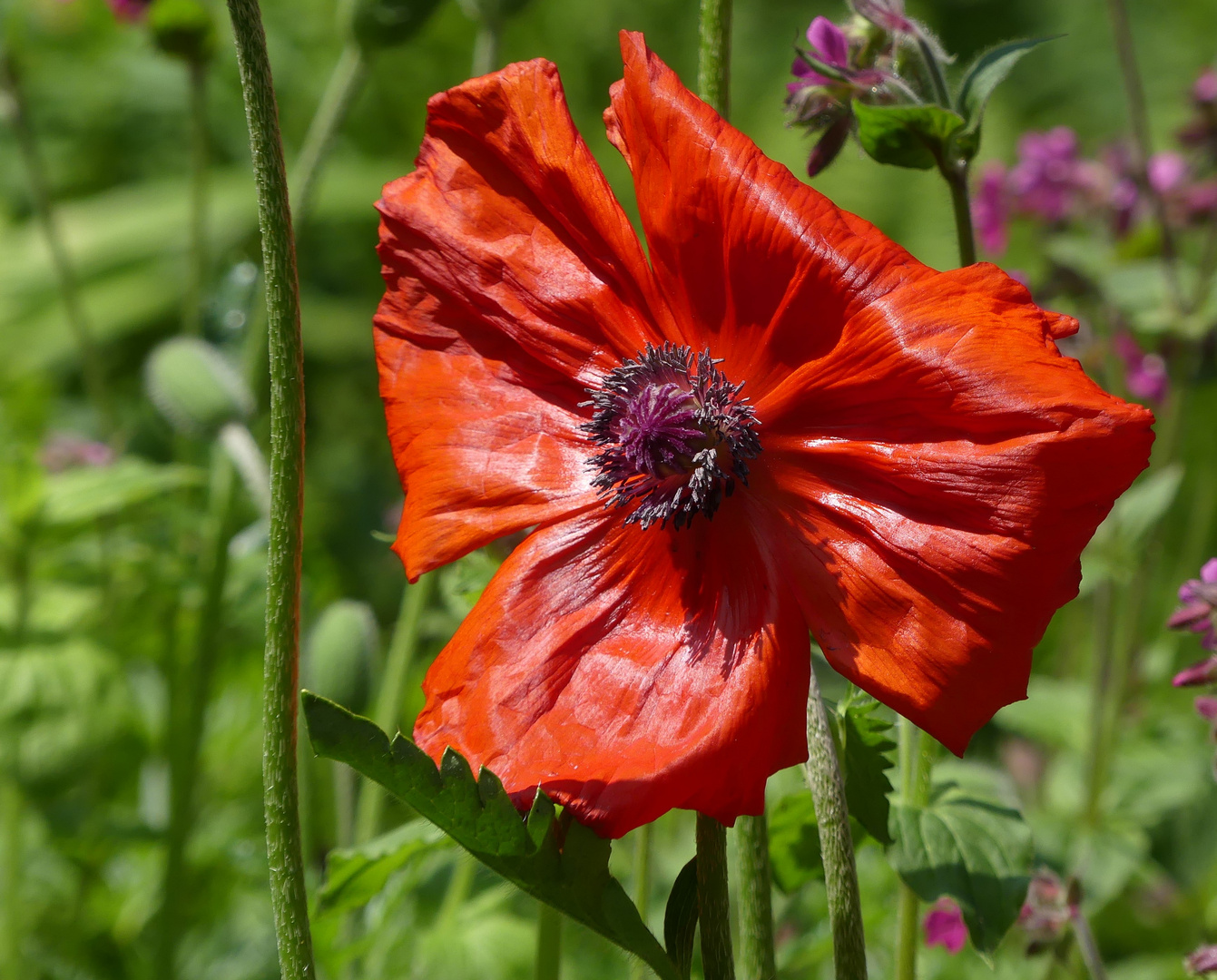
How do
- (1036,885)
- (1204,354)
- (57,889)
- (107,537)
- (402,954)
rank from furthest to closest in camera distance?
Answer: (1204,354) → (107,537) → (57,889) → (402,954) → (1036,885)

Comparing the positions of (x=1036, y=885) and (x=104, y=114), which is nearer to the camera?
(x=1036, y=885)

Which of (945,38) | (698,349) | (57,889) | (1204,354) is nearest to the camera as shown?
(698,349)

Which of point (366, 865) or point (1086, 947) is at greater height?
point (366, 865)

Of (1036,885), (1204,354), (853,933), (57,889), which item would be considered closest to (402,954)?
(57,889)

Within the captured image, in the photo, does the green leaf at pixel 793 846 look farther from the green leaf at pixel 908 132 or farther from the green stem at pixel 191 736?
the green stem at pixel 191 736

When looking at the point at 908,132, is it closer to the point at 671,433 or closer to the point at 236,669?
the point at 671,433

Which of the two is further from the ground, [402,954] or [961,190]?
[961,190]

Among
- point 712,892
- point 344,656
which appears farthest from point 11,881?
point 712,892

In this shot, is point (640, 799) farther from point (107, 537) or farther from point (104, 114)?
point (104, 114)
